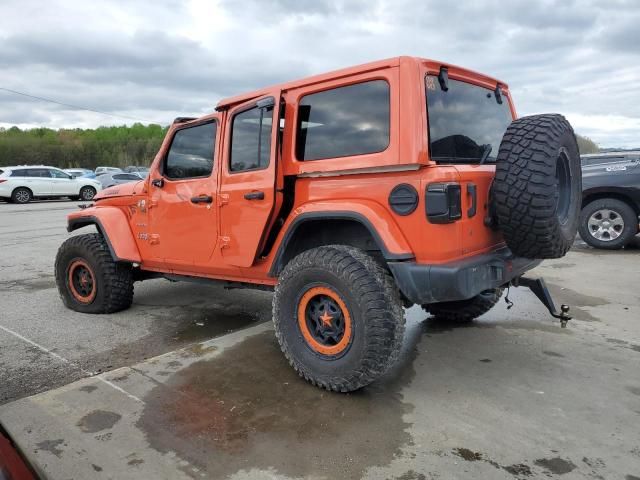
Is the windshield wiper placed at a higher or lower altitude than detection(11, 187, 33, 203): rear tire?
higher

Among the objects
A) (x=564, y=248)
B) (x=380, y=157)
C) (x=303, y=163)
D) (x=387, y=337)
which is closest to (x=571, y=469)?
(x=387, y=337)

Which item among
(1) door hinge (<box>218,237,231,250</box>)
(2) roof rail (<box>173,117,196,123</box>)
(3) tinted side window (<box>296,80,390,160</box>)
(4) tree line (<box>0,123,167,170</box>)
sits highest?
(4) tree line (<box>0,123,167,170</box>)

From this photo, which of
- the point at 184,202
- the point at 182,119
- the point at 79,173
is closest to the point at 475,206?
the point at 184,202

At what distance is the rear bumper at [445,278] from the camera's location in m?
2.84

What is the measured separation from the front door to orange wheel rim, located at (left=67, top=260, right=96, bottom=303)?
0.84 m

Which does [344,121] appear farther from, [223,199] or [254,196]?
[223,199]

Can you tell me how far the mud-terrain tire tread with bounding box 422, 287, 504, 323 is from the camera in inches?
171

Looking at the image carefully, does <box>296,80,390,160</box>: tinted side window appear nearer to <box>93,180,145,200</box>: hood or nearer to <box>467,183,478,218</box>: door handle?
<box>467,183,478,218</box>: door handle

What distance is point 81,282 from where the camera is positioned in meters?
5.07

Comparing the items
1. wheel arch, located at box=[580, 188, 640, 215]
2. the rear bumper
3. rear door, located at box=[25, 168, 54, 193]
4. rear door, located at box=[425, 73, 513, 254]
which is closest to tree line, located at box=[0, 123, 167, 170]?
rear door, located at box=[25, 168, 54, 193]

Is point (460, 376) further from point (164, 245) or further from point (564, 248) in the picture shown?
point (164, 245)

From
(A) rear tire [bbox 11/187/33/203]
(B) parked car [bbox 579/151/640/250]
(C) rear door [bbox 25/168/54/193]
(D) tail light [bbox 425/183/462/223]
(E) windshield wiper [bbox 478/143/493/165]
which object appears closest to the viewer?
(D) tail light [bbox 425/183/462/223]

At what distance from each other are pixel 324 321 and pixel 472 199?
3.84 ft

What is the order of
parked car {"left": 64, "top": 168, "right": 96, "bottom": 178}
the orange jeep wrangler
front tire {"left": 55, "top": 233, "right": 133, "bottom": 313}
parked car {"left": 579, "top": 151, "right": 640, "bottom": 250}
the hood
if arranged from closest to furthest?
the orange jeep wrangler < the hood < front tire {"left": 55, "top": 233, "right": 133, "bottom": 313} < parked car {"left": 579, "top": 151, "right": 640, "bottom": 250} < parked car {"left": 64, "top": 168, "right": 96, "bottom": 178}
